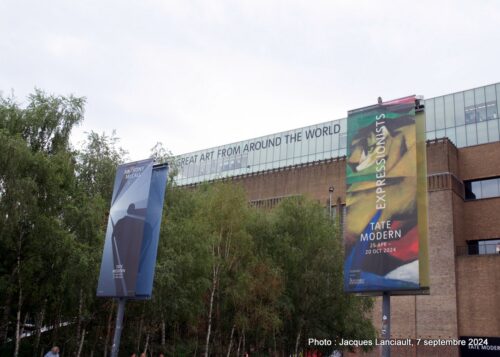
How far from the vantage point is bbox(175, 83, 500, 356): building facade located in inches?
1464

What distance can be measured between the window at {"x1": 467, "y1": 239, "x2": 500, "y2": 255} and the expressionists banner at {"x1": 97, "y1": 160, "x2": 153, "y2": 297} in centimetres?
3137

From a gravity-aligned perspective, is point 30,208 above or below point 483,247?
below

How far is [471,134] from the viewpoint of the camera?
49188 millimetres

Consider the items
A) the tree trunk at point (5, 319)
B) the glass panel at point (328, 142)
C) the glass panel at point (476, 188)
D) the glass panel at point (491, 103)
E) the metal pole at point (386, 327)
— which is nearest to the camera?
the metal pole at point (386, 327)

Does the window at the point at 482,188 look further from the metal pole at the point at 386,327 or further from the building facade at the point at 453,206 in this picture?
the metal pole at the point at 386,327

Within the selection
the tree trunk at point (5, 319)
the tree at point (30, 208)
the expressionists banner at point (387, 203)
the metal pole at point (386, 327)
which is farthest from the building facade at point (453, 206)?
the metal pole at point (386, 327)

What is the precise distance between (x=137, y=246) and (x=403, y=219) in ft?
27.0

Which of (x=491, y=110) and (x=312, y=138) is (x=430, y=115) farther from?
(x=312, y=138)

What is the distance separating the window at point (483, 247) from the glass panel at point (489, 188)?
361 cm

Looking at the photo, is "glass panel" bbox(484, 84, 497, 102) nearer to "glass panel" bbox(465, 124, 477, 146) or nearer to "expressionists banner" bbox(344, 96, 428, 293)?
"glass panel" bbox(465, 124, 477, 146)

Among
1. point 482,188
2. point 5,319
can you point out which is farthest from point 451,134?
point 5,319

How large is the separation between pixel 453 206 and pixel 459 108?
14802 mm

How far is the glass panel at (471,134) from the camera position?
48812mm

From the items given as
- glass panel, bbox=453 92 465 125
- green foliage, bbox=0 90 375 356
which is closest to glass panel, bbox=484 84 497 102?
glass panel, bbox=453 92 465 125
